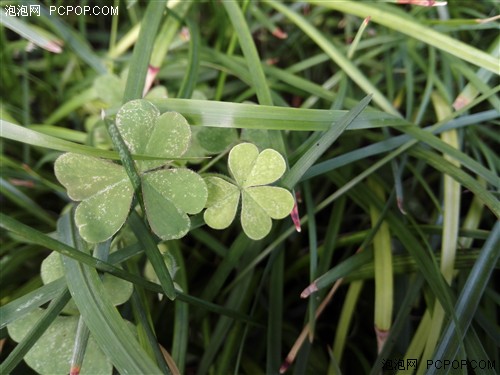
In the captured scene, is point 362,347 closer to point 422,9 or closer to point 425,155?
point 425,155

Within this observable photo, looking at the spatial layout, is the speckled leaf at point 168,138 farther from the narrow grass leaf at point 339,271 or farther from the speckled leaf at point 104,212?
the narrow grass leaf at point 339,271

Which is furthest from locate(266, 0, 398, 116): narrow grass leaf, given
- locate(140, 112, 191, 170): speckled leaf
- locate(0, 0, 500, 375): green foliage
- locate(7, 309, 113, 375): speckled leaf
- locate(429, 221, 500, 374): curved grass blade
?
locate(7, 309, 113, 375): speckled leaf

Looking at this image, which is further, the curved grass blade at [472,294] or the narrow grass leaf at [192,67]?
the narrow grass leaf at [192,67]

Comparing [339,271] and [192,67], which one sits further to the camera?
[192,67]

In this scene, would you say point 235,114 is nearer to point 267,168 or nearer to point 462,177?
point 267,168

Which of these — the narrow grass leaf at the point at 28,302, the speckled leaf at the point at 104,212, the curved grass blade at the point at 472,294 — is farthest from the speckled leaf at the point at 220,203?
the curved grass blade at the point at 472,294

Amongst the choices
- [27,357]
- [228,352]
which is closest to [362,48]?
[228,352]

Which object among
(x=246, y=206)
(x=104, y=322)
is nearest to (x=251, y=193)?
(x=246, y=206)
